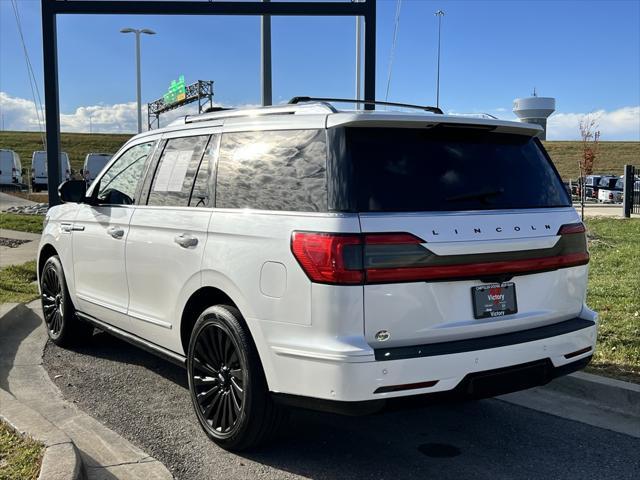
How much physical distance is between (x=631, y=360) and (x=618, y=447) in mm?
1367

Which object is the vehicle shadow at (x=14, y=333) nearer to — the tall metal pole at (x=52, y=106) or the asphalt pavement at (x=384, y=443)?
the asphalt pavement at (x=384, y=443)

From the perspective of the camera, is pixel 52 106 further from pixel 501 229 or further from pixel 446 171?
pixel 501 229

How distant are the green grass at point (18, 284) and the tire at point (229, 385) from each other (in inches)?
168

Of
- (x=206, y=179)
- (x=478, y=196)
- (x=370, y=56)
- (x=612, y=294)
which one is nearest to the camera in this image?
(x=478, y=196)

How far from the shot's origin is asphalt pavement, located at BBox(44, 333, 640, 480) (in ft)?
11.6

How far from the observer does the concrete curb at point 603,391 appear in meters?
4.35

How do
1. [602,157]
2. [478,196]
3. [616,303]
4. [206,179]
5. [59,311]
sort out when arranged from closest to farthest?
[478,196]
[206,179]
[59,311]
[616,303]
[602,157]

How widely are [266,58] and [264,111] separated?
16.9ft

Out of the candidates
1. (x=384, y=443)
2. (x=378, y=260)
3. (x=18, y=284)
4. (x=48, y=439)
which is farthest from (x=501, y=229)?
A: (x=18, y=284)

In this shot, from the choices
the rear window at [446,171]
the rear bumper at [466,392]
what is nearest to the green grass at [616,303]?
the rear bumper at [466,392]

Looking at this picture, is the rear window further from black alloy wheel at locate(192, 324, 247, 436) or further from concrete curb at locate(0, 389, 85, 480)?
concrete curb at locate(0, 389, 85, 480)

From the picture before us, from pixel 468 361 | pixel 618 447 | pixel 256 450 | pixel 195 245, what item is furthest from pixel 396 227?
pixel 618 447

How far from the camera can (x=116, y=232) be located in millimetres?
4789

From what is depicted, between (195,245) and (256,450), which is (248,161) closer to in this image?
(195,245)
